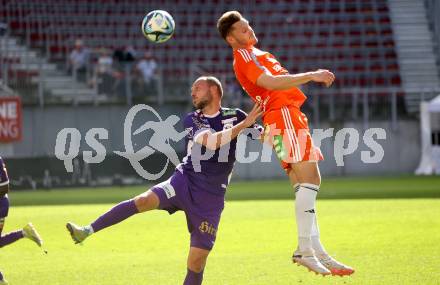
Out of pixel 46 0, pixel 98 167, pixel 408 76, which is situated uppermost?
pixel 46 0

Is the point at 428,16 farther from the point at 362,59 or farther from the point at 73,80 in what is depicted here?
the point at 73,80

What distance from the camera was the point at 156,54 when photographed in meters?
31.6

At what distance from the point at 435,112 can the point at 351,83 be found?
3464 mm

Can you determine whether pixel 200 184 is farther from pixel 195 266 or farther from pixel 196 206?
pixel 195 266

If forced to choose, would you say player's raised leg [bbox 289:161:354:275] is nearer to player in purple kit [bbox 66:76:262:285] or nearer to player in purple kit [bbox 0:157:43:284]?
player in purple kit [bbox 66:76:262:285]

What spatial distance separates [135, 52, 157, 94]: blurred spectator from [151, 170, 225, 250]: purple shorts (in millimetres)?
20844

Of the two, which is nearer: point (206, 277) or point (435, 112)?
point (206, 277)

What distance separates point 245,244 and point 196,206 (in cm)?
479

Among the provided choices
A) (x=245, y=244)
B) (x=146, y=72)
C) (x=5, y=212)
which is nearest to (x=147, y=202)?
(x=5, y=212)

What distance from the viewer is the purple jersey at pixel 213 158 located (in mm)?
8430

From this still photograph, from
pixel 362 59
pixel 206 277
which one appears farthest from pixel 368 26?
pixel 206 277

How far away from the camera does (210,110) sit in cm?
855

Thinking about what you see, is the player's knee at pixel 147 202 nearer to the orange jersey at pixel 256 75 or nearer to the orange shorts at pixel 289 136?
the orange shorts at pixel 289 136

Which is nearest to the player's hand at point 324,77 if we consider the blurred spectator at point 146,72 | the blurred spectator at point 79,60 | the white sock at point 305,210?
the white sock at point 305,210
